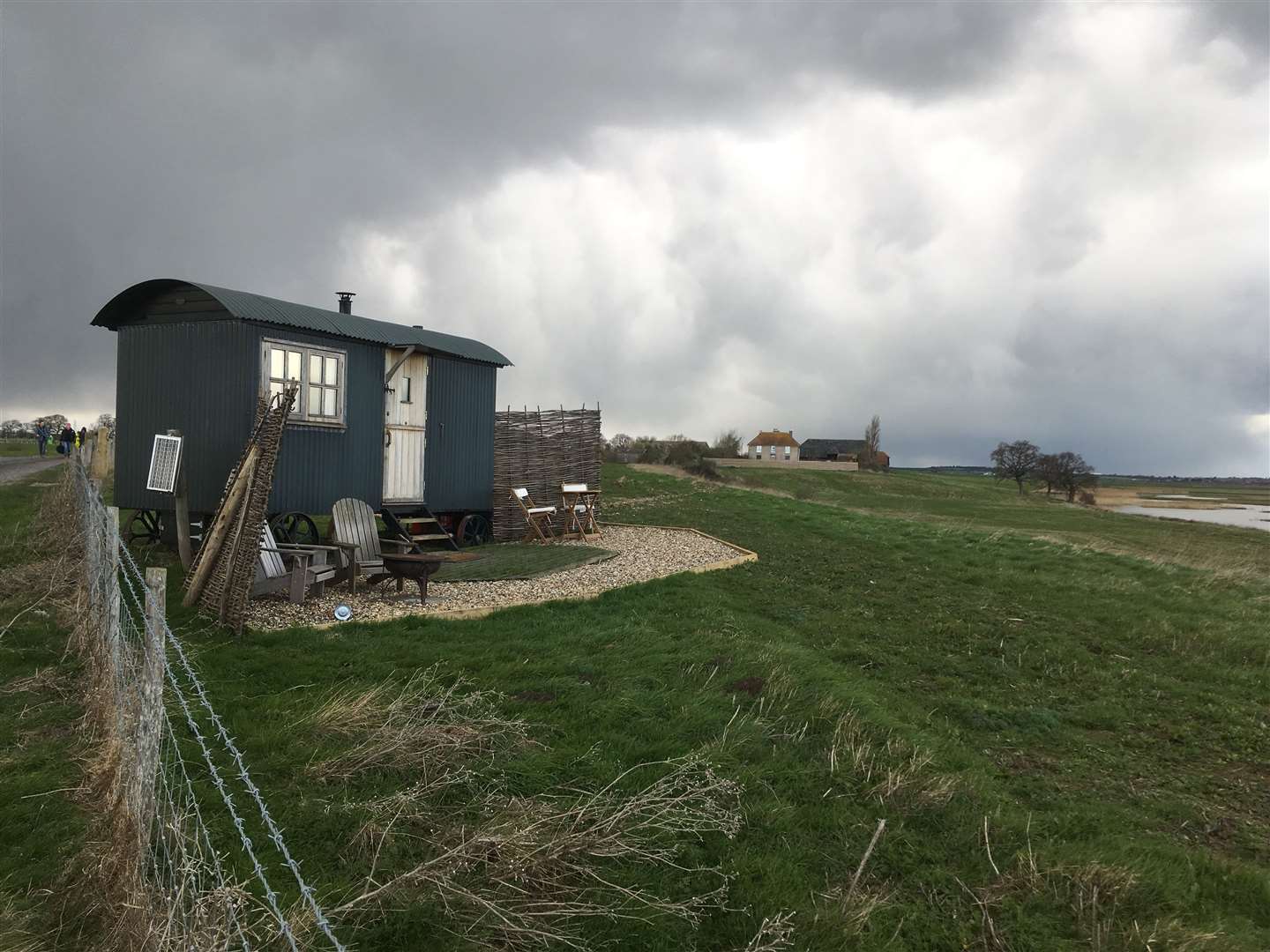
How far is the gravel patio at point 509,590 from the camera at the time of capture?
27.6 ft

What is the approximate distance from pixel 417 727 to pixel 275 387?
777 centimetres

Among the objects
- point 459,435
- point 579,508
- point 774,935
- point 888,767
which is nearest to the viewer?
point 774,935

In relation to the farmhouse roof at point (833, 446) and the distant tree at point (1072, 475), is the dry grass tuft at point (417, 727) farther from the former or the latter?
the farmhouse roof at point (833, 446)

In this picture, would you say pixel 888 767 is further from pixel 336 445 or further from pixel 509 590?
pixel 336 445

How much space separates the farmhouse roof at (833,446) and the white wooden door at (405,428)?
89.1 meters

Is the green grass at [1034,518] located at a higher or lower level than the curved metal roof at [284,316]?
lower

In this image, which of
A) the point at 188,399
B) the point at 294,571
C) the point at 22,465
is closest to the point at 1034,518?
the point at 188,399

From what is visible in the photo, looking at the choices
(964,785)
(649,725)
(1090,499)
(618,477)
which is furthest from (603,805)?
(1090,499)

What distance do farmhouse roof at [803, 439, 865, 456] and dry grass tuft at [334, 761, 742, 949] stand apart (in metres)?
97.3

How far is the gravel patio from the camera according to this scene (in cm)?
841

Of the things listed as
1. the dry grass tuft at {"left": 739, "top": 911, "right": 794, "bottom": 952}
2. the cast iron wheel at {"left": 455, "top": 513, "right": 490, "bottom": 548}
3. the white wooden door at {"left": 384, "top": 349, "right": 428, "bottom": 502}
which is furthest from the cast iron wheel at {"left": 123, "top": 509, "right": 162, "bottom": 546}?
the dry grass tuft at {"left": 739, "top": 911, "right": 794, "bottom": 952}

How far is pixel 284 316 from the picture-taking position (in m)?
11.3

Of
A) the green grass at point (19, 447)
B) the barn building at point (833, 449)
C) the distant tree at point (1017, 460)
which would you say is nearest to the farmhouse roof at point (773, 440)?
the barn building at point (833, 449)

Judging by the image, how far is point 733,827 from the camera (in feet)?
14.1
